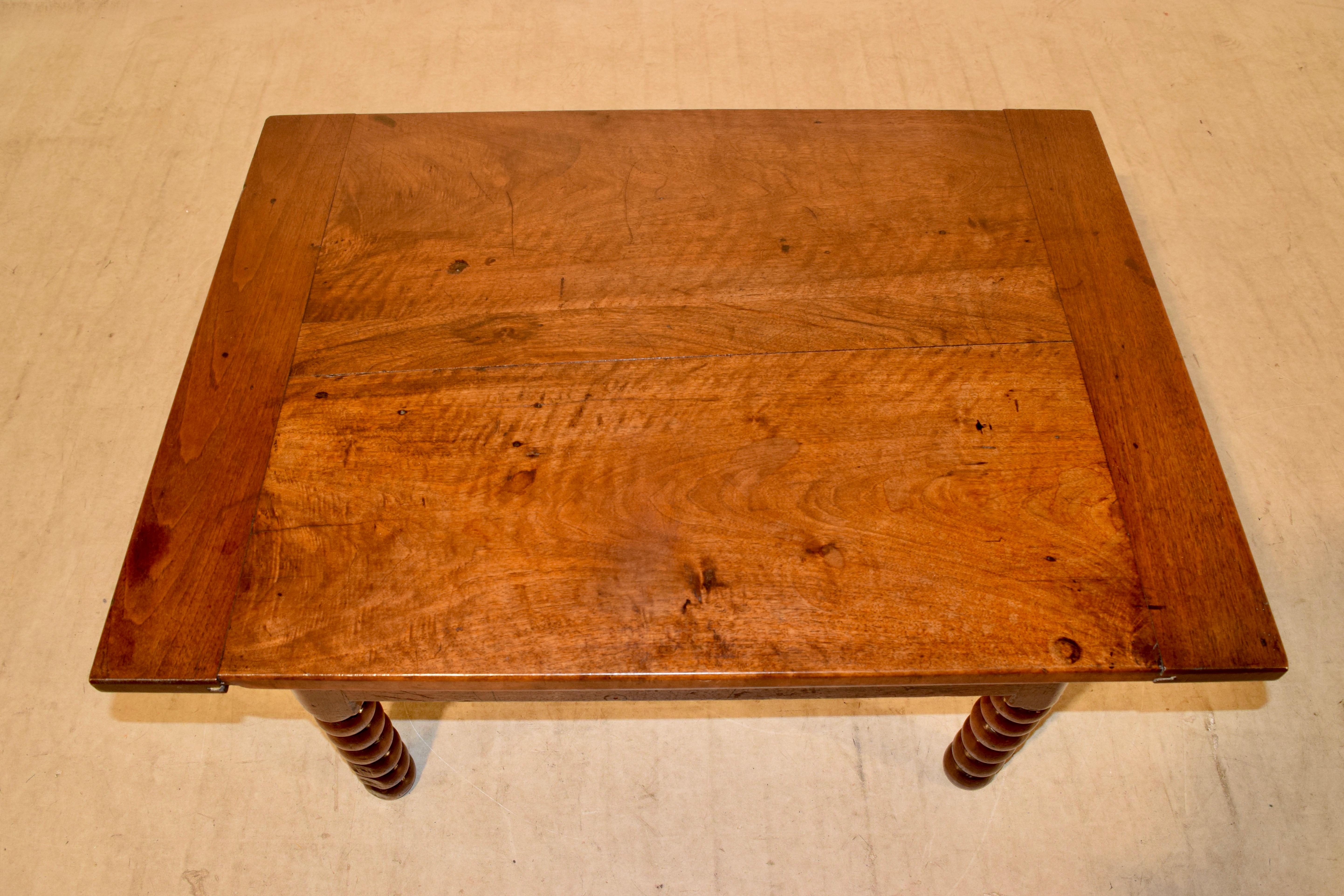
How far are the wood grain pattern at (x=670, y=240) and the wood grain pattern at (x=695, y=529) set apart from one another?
5 cm

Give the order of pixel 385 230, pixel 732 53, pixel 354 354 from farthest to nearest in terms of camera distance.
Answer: pixel 732 53
pixel 385 230
pixel 354 354

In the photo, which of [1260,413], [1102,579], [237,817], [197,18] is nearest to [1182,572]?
[1102,579]

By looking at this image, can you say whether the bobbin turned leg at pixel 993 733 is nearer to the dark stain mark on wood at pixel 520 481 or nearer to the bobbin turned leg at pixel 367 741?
the dark stain mark on wood at pixel 520 481

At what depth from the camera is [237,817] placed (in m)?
1.25

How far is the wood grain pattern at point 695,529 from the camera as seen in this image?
885mm

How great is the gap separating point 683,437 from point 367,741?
20.3 inches

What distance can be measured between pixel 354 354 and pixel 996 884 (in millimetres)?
993

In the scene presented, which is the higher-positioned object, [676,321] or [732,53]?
[676,321]

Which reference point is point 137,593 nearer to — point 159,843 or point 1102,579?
point 159,843

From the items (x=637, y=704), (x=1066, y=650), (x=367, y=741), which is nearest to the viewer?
(x=1066, y=650)

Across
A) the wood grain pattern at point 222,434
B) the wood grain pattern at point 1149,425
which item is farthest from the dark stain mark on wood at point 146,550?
the wood grain pattern at point 1149,425

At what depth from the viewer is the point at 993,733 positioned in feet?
3.75

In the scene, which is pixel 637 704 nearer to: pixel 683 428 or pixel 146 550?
pixel 683 428

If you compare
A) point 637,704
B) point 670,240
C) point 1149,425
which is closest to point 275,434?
point 670,240
